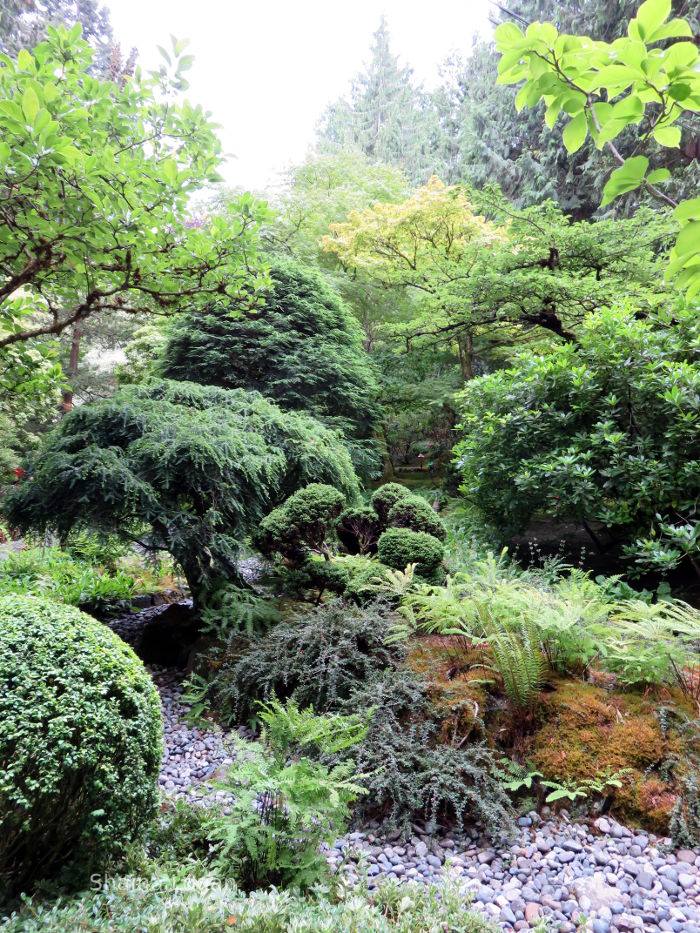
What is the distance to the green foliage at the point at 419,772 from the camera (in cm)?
216

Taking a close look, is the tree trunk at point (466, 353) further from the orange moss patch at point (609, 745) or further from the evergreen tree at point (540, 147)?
the orange moss patch at point (609, 745)

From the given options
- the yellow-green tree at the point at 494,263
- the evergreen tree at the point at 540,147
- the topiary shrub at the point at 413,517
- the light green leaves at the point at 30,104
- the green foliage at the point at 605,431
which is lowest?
the topiary shrub at the point at 413,517

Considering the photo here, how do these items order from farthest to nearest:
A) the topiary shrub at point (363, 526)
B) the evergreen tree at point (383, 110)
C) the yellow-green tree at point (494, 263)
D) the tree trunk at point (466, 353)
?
the evergreen tree at point (383, 110), the tree trunk at point (466, 353), the yellow-green tree at point (494, 263), the topiary shrub at point (363, 526)

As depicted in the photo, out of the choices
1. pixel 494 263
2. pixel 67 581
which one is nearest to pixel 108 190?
pixel 67 581

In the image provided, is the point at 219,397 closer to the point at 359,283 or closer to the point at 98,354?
the point at 359,283

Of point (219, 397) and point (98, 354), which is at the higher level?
point (98, 354)

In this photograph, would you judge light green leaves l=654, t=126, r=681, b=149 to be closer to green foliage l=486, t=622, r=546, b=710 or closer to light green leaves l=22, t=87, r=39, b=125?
light green leaves l=22, t=87, r=39, b=125

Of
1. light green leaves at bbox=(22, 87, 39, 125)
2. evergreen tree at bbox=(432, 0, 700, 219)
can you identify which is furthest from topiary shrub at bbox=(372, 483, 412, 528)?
evergreen tree at bbox=(432, 0, 700, 219)

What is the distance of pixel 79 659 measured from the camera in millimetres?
1713

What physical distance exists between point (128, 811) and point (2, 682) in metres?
0.59

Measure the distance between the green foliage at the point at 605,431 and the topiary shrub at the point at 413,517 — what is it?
802 mm

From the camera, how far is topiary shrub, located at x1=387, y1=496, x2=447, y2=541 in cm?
431

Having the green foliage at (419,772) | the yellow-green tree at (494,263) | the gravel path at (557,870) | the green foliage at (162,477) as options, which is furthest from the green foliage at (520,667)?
the yellow-green tree at (494,263)

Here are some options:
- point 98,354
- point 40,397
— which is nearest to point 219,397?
point 40,397
